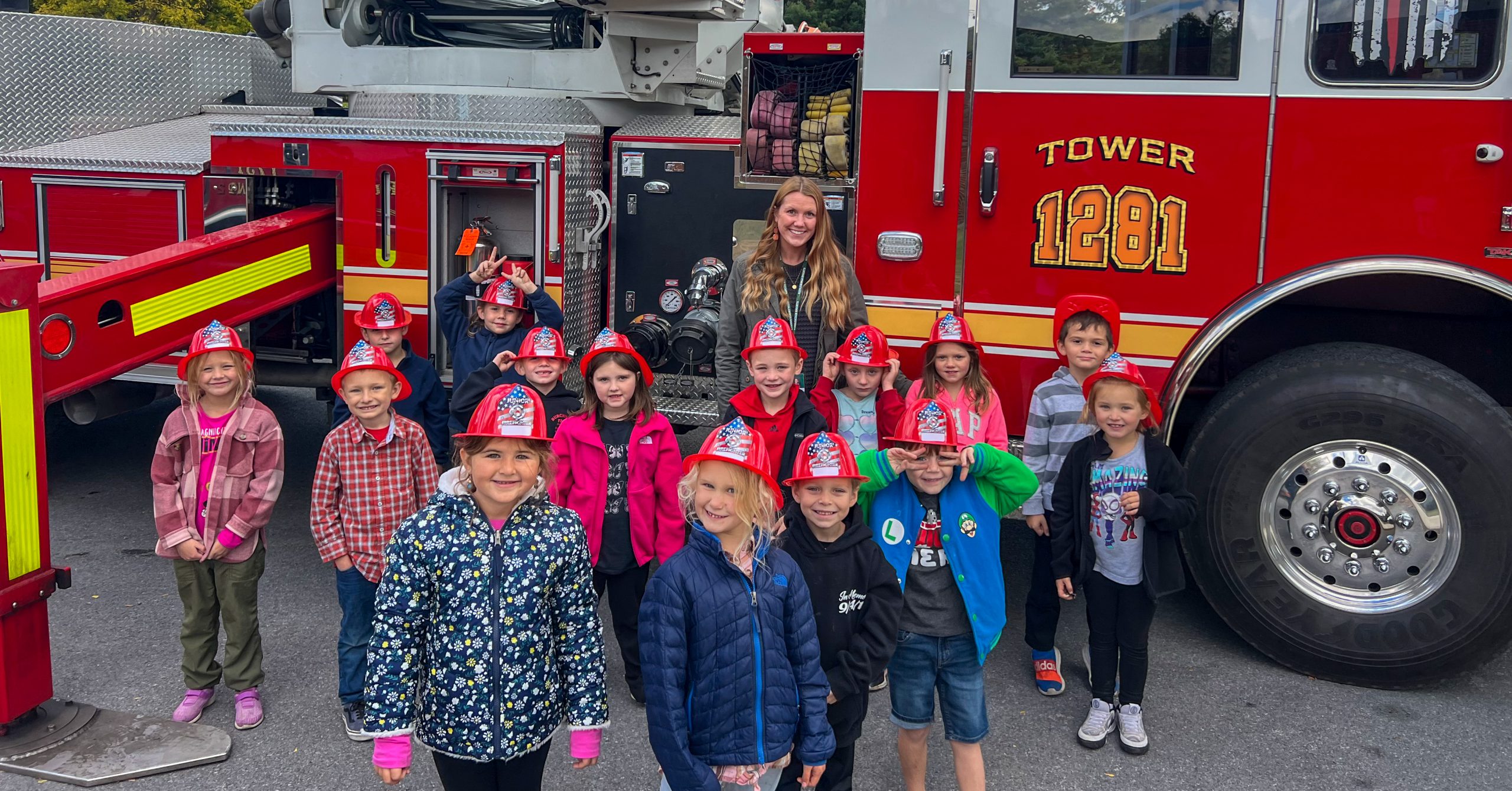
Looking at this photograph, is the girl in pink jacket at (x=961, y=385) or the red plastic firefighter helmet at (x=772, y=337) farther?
the girl in pink jacket at (x=961, y=385)

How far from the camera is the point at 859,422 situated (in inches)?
170

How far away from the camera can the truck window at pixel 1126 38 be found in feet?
14.6

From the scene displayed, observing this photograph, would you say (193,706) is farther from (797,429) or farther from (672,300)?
(672,300)

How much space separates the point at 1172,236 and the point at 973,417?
103 centimetres

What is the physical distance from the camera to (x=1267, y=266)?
450cm

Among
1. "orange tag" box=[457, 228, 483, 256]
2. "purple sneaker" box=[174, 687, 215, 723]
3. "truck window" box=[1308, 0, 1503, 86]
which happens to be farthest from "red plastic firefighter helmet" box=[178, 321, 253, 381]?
"truck window" box=[1308, 0, 1503, 86]

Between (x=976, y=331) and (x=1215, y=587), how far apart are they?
50.1 inches

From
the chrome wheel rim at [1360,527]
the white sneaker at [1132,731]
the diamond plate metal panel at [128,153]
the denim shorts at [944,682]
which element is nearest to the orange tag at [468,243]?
the diamond plate metal panel at [128,153]

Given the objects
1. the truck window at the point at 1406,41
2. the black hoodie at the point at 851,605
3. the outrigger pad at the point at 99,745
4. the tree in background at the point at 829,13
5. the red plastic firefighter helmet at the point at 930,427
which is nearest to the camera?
the black hoodie at the point at 851,605

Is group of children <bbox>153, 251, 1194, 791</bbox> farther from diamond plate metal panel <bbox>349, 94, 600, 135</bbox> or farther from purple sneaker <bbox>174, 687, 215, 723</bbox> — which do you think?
diamond plate metal panel <bbox>349, 94, 600, 135</bbox>

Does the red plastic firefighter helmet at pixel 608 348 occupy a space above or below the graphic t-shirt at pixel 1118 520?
above

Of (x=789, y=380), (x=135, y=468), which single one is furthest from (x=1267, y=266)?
(x=135, y=468)

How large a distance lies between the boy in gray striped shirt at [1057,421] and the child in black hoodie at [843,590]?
1317mm

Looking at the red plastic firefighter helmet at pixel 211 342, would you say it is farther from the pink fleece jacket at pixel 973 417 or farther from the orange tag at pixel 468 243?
the pink fleece jacket at pixel 973 417
